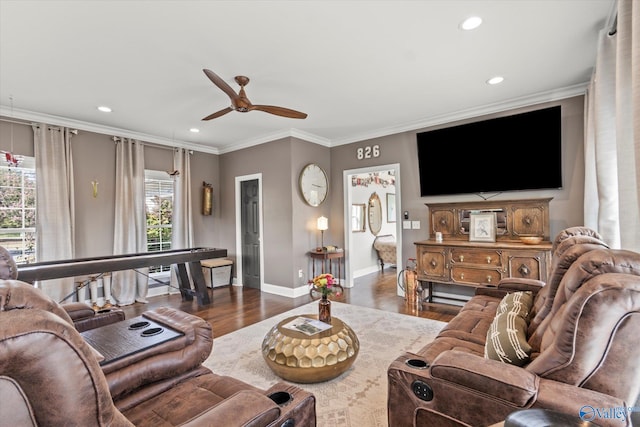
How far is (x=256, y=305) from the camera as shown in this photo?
15.0 feet

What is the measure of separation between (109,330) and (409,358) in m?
1.81

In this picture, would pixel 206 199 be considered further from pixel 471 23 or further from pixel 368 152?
pixel 471 23

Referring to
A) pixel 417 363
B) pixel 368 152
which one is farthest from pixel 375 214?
pixel 417 363

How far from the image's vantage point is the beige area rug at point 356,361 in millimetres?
2064

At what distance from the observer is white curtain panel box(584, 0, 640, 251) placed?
146cm

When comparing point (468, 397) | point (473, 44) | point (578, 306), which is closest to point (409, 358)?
point (468, 397)

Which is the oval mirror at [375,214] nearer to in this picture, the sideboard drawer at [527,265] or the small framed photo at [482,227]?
the small framed photo at [482,227]

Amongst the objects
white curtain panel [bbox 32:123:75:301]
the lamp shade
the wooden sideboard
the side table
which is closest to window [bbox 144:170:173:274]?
white curtain panel [bbox 32:123:75:301]

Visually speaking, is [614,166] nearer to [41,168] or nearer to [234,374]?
[234,374]

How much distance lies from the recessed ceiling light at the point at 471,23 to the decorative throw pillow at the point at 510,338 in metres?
2.13

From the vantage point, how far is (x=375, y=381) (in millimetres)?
2414

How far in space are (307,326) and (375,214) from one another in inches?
215

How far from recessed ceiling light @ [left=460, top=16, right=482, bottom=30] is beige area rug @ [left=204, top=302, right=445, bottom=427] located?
2.88m

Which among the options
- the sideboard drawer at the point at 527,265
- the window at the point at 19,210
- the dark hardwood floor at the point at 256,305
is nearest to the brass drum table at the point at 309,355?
the dark hardwood floor at the point at 256,305
